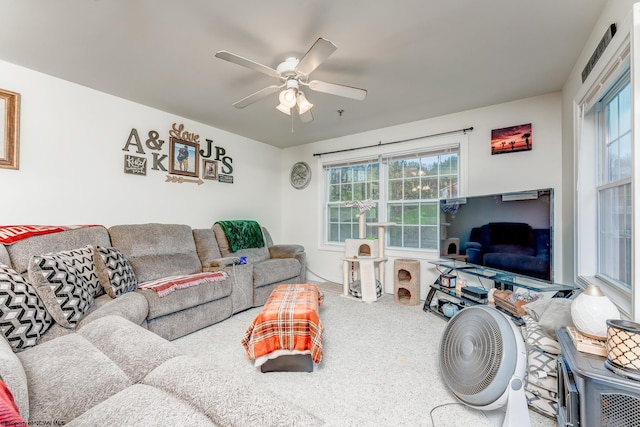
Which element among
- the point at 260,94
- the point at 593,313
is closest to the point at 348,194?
the point at 260,94

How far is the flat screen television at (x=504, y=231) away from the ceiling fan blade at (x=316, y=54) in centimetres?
188

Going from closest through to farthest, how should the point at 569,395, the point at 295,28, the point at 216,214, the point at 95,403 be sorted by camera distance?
the point at 95,403 → the point at 569,395 → the point at 295,28 → the point at 216,214

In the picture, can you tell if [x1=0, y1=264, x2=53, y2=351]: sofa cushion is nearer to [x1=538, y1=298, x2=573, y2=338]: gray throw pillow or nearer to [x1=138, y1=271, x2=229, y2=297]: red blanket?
[x1=138, y1=271, x2=229, y2=297]: red blanket

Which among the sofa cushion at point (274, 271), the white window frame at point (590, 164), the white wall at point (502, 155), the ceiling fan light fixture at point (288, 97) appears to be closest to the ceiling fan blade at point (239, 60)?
the ceiling fan light fixture at point (288, 97)

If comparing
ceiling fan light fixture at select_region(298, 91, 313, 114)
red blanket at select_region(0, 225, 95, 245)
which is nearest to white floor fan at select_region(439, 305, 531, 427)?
ceiling fan light fixture at select_region(298, 91, 313, 114)

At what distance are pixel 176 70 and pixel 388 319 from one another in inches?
121

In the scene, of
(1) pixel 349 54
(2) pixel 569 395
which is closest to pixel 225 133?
(1) pixel 349 54

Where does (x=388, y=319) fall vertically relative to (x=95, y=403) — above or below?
below

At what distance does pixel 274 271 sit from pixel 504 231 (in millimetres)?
2444

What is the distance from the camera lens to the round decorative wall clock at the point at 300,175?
187 inches

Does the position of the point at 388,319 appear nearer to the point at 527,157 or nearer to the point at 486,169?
the point at 486,169

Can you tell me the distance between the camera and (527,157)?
2.99 metres

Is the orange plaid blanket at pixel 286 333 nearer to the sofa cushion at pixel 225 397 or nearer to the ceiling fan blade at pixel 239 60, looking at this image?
the sofa cushion at pixel 225 397

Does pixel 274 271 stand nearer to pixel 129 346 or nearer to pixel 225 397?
pixel 129 346
